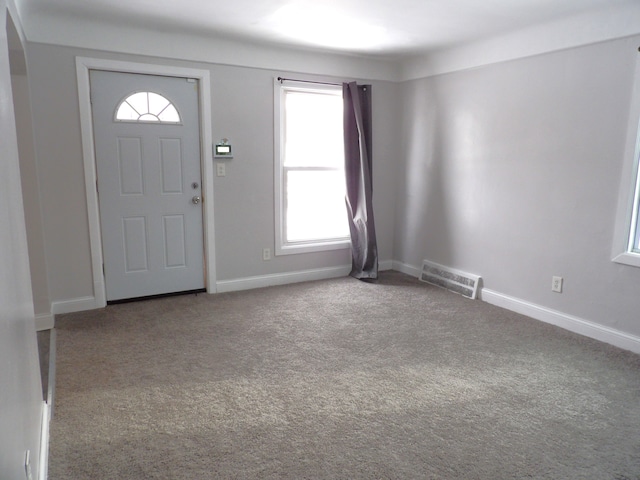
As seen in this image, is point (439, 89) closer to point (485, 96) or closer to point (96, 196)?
point (485, 96)

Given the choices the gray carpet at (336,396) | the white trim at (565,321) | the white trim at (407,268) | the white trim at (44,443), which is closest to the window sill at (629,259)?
the white trim at (565,321)

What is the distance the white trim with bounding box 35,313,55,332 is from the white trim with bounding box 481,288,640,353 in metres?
3.61

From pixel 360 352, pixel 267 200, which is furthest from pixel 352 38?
pixel 360 352

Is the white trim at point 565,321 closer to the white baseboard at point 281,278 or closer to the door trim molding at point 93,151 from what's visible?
the white baseboard at point 281,278

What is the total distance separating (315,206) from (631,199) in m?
2.78

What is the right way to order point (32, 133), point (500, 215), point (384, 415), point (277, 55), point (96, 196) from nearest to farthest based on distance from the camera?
point (384, 415) < point (32, 133) < point (96, 196) < point (500, 215) < point (277, 55)

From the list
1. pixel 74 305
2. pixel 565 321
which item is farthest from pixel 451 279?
pixel 74 305

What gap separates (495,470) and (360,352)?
125cm

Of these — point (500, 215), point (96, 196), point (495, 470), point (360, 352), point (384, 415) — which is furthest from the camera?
point (500, 215)

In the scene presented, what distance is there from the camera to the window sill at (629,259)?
301 centimetres

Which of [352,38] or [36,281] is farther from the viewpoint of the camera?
[352,38]

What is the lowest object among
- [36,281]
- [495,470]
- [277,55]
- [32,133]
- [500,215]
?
[495,470]

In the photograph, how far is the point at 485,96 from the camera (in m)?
4.00

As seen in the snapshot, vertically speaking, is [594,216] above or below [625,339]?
above
